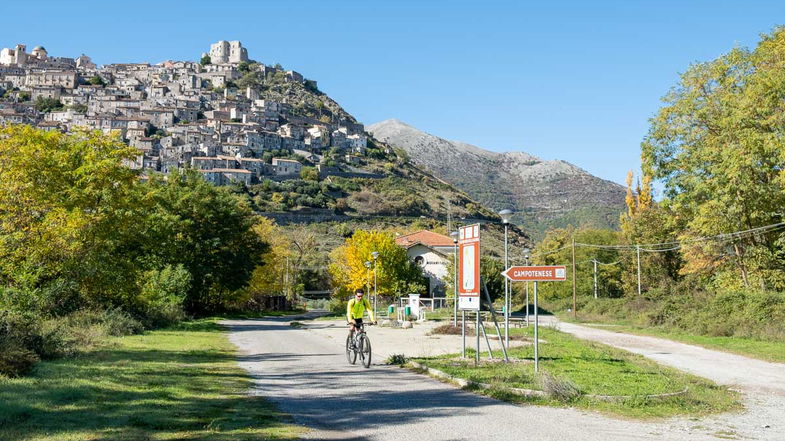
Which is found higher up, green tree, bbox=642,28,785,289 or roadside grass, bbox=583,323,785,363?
green tree, bbox=642,28,785,289

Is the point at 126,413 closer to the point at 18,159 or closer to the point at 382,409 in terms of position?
the point at 382,409

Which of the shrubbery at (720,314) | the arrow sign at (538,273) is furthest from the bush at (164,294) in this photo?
the shrubbery at (720,314)

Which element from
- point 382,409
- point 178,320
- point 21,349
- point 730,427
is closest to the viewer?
point 730,427

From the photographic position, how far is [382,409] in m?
9.73

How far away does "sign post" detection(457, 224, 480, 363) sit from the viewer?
14.8 m

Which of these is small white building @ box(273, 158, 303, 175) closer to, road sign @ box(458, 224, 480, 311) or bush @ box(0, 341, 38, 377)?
road sign @ box(458, 224, 480, 311)

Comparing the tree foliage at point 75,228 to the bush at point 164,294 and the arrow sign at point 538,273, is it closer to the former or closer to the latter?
the bush at point 164,294

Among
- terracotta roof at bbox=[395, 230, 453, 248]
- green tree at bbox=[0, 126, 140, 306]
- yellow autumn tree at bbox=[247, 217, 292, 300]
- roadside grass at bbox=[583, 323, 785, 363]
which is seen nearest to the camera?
roadside grass at bbox=[583, 323, 785, 363]

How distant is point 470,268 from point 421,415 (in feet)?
20.3

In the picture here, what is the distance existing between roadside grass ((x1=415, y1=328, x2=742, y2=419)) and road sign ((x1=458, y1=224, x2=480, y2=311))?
1443 millimetres

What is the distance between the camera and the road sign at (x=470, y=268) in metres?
14.8

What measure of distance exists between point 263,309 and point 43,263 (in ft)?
151

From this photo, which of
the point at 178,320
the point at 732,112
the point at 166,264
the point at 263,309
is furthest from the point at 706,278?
the point at 263,309

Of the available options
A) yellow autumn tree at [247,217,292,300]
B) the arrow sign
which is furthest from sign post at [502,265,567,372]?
yellow autumn tree at [247,217,292,300]
